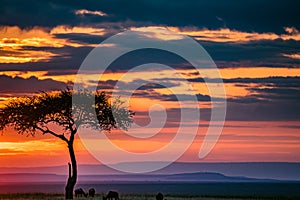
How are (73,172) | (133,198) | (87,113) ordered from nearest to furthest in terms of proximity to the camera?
(133,198) < (73,172) < (87,113)

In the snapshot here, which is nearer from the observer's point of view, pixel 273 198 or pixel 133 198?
pixel 133 198

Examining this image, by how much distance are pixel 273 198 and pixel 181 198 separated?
11007mm

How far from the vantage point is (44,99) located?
275 feet

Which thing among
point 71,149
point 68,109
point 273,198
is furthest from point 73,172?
point 273,198

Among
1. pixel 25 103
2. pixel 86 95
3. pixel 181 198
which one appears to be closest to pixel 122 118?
pixel 86 95

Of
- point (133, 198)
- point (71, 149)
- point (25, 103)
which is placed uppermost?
point (25, 103)

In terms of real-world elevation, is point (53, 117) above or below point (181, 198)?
above

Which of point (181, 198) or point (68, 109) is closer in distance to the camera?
point (181, 198)

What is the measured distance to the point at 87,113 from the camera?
8331cm

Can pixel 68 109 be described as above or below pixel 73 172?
above

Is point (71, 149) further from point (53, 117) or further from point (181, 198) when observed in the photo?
point (181, 198)

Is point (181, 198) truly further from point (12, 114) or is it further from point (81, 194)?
point (12, 114)

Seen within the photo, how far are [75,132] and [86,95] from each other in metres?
6.10

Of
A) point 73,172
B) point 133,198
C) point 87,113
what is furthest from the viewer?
point 87,113
